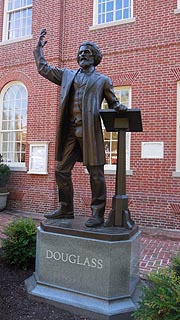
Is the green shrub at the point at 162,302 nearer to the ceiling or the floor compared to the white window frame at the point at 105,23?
nearer to the floor

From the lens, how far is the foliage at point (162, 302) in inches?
85.4

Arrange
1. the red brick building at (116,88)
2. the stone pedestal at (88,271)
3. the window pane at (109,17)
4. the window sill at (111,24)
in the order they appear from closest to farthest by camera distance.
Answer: the stone pedestal at (88,271), the red brick building at (116,88), the window sill at (111,24), the window pane at (109,17)

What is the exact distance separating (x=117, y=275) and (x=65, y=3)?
8.65 m

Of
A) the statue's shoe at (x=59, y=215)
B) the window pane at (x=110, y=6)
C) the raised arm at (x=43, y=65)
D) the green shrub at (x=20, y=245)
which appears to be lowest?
the green shrub at (x=20, y=245)

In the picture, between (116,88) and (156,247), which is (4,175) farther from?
(156,247)

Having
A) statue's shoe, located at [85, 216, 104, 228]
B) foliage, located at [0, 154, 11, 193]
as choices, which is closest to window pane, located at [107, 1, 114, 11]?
foliage, located at [0, 154, 11, 193]

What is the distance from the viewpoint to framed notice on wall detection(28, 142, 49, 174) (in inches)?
339

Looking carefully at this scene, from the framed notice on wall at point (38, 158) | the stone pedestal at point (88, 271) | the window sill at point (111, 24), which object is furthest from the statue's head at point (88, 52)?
the framed notice on wall at point (38, 158)

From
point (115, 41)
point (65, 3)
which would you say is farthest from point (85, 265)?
point (65, 3)

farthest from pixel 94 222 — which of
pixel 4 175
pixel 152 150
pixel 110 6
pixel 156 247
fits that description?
pixel 110 6

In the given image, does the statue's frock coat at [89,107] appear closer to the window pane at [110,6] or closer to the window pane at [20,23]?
the window pane at [110,6]

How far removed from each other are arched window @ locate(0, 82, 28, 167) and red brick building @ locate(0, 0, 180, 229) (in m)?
0.03

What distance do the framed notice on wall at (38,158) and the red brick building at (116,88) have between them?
0.10 feet

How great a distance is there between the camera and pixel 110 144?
8211 millimetres
